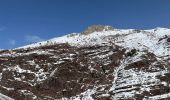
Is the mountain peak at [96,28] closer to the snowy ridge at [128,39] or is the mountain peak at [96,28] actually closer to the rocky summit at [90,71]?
the snowy ridge at [128,39]

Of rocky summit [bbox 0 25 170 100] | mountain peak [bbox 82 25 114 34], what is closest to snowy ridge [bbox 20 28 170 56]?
rocky summit [bbox 0 25 170 100]

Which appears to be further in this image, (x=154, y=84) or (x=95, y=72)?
(x=95, y=72)

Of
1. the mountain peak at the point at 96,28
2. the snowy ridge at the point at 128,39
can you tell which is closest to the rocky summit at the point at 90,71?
the snowy ridge at the point at 128,39

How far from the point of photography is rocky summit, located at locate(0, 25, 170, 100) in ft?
192

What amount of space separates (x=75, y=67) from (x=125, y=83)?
14071mm

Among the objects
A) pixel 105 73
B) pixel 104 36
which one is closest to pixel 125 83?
pixel 105 73

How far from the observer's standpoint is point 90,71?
232 feet

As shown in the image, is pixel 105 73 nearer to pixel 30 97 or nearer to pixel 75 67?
pixel 75 67

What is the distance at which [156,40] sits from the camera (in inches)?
3679

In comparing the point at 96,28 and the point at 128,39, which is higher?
the point at 96,28

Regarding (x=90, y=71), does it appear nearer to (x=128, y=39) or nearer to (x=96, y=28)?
(x=128, y=39)

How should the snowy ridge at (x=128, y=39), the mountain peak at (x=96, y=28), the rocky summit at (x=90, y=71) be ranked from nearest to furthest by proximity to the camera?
the rocky summit at (x=90, y=71), the snowy ridge at (x=128, y=39), the mountain peak at (x=96, y=28)

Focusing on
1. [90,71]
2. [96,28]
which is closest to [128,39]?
[96,28]

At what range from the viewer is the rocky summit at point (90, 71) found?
58594 millimetres
